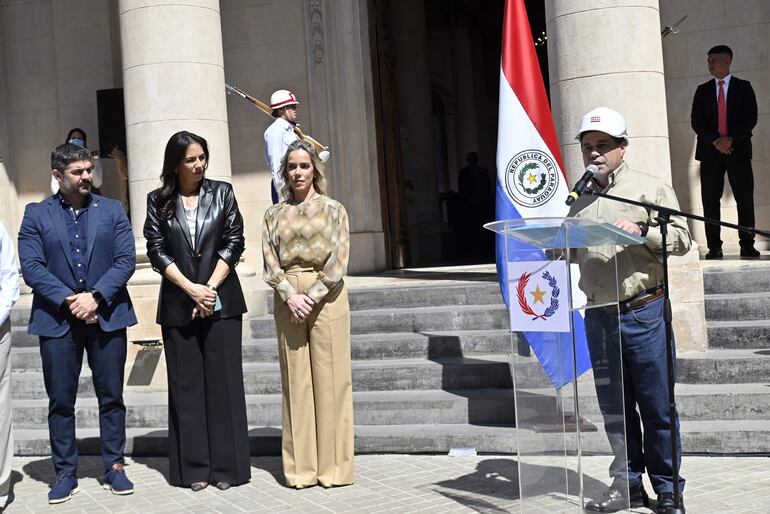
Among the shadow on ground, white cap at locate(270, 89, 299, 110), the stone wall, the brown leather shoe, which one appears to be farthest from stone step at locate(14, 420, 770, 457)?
the stone wall

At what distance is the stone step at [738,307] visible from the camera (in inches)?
299

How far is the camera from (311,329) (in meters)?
6.14

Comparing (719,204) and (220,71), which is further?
(719,204)

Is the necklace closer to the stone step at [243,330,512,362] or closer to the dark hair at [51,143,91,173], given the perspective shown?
the dark hair at [51,143,91,173]

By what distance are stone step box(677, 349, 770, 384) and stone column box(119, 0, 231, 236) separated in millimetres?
4621

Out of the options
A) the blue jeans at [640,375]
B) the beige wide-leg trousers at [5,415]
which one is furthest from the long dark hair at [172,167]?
the blue jeans at [640,375]

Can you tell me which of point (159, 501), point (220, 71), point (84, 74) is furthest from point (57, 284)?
point (84, 74)

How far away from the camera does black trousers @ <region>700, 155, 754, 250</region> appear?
987cm

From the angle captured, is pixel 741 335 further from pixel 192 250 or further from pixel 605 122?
pixel 192 250

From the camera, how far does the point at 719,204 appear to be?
1012 centimetres

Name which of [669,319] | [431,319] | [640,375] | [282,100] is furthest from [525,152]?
[282,100]

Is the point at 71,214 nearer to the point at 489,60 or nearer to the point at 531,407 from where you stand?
the point at 531,407

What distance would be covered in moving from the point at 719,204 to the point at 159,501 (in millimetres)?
6718

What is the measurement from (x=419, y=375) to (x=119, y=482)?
2.47m
